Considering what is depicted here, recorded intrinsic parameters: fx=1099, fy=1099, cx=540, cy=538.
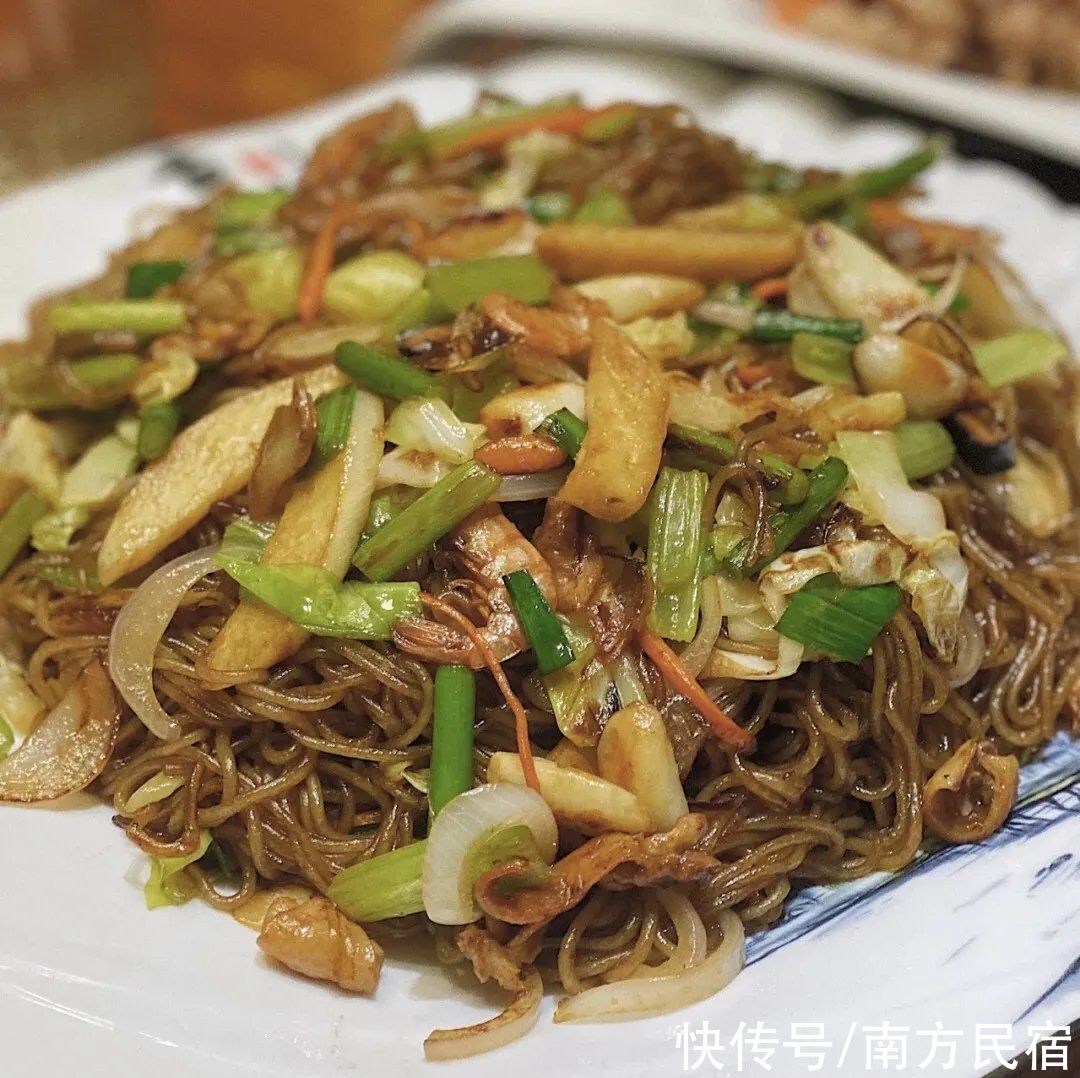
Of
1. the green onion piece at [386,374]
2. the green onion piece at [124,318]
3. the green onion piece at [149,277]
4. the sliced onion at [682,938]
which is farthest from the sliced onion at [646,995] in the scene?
the green onion piece at [149,277]

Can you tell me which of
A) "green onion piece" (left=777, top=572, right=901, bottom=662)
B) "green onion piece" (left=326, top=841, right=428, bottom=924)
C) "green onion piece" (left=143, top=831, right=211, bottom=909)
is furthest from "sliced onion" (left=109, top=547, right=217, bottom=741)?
"green onion piece" (left=777, top=572, right=901, bottom=662)

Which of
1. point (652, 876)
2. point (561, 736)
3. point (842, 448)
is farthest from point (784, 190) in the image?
point (652, 876)

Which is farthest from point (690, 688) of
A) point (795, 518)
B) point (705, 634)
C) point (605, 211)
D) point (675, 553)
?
point (605, 211)

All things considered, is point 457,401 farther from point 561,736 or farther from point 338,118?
point 338,118

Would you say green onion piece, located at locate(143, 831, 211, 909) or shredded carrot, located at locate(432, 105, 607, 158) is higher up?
shredded carrot, located at locate(432, 105, 607, 158)

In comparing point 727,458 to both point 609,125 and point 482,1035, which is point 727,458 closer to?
point 482,1035

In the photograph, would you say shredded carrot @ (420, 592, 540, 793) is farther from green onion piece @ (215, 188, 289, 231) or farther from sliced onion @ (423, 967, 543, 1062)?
green onion piece @ (215, 188, 289, 231)

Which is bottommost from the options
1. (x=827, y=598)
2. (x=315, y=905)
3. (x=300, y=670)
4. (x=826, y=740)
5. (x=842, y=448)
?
(x=315, y=905)
